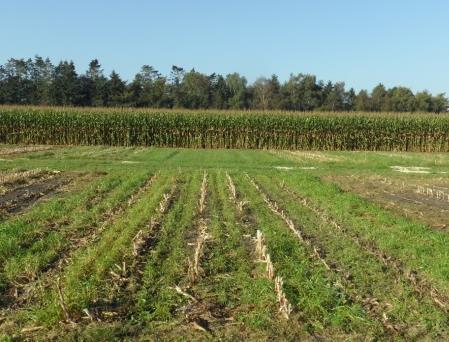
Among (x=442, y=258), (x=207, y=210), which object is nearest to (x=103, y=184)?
(x=207, y=210)

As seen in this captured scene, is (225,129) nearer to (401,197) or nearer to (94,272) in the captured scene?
(401,197)

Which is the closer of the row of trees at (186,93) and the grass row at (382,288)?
the grass row at (382,288)

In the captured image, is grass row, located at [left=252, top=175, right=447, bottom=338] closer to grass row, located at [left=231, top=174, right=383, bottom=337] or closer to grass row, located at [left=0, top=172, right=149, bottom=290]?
grass row, located at [left=231, top=174, right=383, bottom=337]

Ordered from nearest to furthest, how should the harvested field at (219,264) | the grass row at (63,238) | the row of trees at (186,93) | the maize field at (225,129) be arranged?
1. the harvested field at (219,264)
2. the grass row at (63,238)
3. the maize field at (225,129)
4. the row of trees at (186,93)

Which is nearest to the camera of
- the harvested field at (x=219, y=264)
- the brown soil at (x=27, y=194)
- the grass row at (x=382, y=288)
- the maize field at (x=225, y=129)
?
the harvested field at (x=219, y=264)

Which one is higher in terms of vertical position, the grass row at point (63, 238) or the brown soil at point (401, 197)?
the grass row at point (63, 238)

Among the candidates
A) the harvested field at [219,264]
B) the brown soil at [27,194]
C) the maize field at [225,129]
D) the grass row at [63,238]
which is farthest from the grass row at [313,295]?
the maize field at [225,129]

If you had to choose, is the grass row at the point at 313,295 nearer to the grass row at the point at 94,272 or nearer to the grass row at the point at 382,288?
the grass row at the point at 382,288

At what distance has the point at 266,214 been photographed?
11203mm

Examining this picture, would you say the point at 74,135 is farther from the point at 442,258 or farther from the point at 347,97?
the point at 347,97

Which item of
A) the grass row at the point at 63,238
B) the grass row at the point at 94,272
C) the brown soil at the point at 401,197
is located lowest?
the brown soil at the point at 401,197

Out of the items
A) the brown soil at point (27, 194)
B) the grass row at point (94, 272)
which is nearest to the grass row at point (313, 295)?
the grass row at point (94, 272)

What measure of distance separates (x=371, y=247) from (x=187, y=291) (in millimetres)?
3805

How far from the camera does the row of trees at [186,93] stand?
68.7 m
